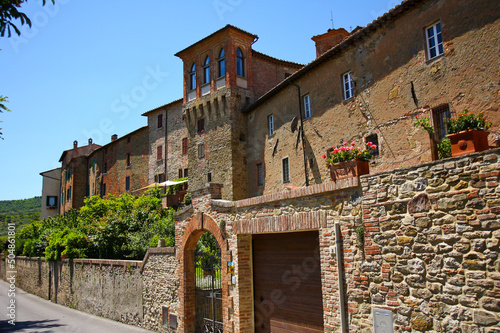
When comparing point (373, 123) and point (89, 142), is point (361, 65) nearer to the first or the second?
point (373, 123)

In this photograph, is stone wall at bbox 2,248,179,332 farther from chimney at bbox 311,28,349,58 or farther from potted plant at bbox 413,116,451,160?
chimney at bbox 311,28,349,58

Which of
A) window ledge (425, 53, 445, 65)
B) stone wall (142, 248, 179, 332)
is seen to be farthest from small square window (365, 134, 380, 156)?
stone wall (142, 248, 179, 332)

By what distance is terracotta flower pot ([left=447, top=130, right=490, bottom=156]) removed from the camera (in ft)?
18.0

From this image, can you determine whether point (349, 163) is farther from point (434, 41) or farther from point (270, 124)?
point (270, 124)

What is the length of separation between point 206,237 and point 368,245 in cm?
1342

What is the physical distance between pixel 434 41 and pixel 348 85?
429 cm

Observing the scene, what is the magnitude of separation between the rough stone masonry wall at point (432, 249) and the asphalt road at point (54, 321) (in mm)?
10236

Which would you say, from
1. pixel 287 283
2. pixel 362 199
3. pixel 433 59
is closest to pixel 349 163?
pixel 362 199


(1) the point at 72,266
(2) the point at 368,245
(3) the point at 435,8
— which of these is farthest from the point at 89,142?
(2) the point at 368,245

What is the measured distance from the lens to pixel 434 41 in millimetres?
13375

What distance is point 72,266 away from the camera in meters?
20.1

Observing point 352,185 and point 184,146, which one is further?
point 184,146

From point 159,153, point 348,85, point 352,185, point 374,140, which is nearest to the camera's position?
point 352,185

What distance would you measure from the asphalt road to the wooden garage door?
21.0 feet
